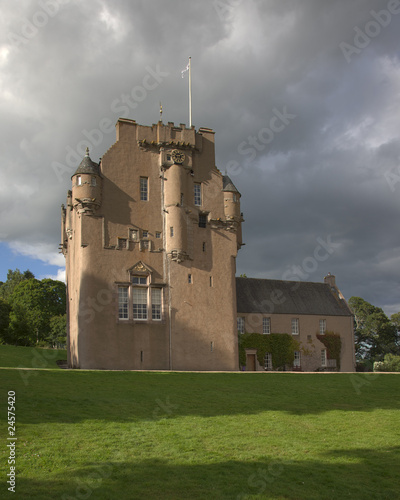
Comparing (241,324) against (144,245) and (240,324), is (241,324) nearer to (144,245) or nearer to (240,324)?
(240,324)

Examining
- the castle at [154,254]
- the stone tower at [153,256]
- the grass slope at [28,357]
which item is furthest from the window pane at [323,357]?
the grass slope at [28,357]

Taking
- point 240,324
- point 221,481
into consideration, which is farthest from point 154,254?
point 221,481

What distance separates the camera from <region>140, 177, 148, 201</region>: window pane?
128 feet

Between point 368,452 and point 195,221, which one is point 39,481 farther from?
point 195,221

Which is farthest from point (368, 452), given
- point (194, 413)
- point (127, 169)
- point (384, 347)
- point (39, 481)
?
point (384, 347)

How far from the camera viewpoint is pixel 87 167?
37.2 m

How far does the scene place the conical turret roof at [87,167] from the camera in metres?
37.1

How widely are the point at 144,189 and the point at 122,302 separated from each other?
9.12 metres

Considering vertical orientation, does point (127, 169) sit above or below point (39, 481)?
above

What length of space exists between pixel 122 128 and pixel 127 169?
11.3ft

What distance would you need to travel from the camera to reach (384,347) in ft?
230

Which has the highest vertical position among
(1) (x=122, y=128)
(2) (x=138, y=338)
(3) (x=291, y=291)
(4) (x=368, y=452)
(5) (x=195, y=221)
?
(1) (x=122, y=128)

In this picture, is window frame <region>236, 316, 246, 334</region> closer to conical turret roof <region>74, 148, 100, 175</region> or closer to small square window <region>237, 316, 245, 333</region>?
small square window <region>237, 316, 245, 333</region>

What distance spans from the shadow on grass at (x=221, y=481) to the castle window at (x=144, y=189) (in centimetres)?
2761
